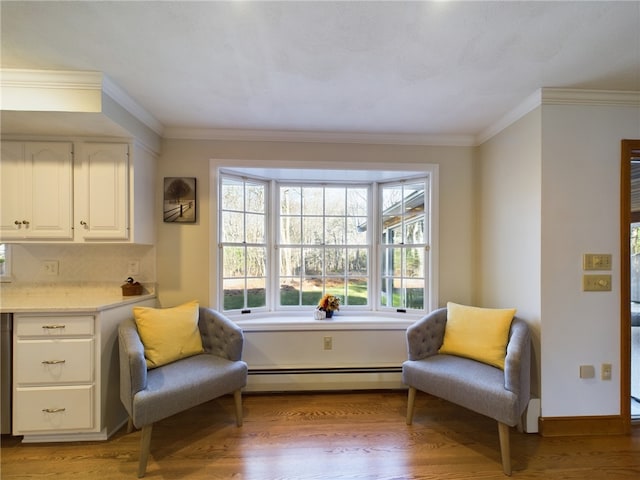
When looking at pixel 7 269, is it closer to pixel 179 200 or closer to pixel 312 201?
pixel 179 200

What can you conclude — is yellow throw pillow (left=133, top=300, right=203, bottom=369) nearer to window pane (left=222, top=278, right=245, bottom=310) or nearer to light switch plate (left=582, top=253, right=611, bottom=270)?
window pane (left=222, top=278, right=245, bottom=310)

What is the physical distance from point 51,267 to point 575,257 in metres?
4.04

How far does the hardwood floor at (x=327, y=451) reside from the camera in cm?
167

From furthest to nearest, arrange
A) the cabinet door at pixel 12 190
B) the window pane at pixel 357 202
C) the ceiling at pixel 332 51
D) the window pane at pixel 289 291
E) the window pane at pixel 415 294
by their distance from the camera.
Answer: the window pane at pixel 357 202
the window pane at pixel 289 291
the window pane at pixel 415 294
the cabinet door at pixel 12 190
the ceiling at pixel 332 51

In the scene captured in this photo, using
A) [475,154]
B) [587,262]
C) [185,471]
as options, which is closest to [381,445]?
[185,471]

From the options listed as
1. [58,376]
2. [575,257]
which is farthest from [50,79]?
[575,257]

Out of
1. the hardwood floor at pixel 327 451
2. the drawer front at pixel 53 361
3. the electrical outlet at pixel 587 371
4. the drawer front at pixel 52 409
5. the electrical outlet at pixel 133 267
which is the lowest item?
the hardwood floor at pixel 327 451

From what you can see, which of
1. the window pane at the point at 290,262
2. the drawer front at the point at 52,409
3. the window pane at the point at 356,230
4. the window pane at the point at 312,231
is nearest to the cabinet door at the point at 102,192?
the drawer front at the point at 52,409

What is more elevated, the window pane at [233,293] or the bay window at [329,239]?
the bay window at [329,239]

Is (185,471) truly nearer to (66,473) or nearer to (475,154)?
(66,473)

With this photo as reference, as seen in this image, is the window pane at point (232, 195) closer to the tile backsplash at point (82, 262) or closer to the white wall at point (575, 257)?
the tile backsplash at point (82, 262)

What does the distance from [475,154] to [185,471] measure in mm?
3328

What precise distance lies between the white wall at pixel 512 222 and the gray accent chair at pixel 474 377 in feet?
0.76

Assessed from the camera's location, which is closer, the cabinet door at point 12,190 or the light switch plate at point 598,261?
the light switch plate at point 598,261
